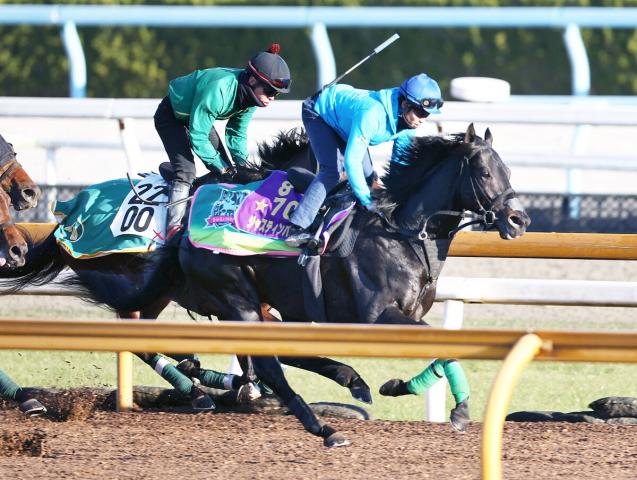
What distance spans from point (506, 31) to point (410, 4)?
1164 millimetres

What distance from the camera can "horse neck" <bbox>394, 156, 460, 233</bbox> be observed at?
557 cm

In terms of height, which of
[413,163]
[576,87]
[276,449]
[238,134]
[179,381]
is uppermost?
[576,87]

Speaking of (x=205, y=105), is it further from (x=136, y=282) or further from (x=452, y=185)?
(x=452, y=185)

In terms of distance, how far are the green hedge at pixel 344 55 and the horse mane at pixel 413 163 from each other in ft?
29.9

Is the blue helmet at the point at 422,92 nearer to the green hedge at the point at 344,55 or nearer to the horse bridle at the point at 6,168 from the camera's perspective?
the horse bridle at the point at 6,168

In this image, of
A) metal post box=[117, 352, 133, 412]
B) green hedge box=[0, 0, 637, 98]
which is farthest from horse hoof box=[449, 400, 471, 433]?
green hedge box=[0, 0, 637, 98]

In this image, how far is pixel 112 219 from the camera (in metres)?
6.01

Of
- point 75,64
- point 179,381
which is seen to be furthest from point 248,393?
point 75,64

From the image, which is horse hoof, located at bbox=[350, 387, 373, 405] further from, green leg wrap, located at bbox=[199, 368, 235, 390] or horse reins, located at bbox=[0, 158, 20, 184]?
horse reins, located at bbox=[0, 158, 20, 184]

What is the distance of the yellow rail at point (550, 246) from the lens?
594cm

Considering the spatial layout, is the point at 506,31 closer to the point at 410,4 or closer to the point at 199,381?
the point at 410,4

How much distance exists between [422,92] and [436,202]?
19.7 inches

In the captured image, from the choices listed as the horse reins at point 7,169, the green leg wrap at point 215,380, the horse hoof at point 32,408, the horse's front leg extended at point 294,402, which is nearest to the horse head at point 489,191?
the horse's front leg extended at point 294,402

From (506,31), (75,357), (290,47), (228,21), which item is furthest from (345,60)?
(75,357)
